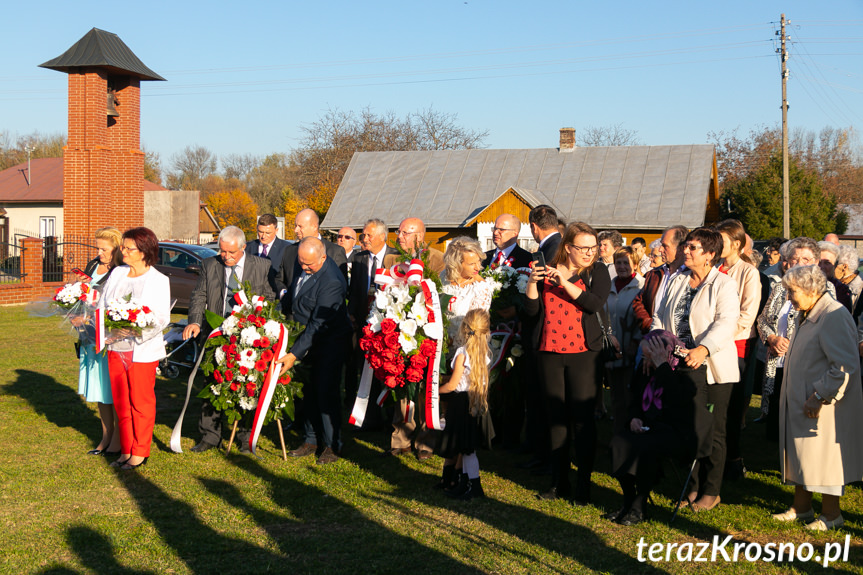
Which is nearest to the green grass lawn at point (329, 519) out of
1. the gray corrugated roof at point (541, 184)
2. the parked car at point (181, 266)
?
the parked car at point (181, 266)

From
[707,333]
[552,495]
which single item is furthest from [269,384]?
[707,333]

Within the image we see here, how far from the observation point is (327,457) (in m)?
6.91

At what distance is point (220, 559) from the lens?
4.68 metres

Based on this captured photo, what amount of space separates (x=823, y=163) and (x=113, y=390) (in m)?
63.9

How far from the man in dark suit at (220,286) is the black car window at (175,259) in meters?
12.1

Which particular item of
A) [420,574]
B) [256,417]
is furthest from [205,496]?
[420,574]

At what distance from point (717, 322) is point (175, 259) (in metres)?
16.1

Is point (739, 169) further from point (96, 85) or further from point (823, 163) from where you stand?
point (96, 85)

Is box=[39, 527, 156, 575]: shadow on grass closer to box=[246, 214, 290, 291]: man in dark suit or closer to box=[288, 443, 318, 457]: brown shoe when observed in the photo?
box=[288, 443, 318, 457]: brown shoe

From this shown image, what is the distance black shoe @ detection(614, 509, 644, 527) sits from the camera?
5273mm

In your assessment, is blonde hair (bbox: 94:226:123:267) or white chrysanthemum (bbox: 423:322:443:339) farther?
blonde hair (bbox: 94:226:123:267)

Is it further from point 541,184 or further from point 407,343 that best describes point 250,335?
point 541,184

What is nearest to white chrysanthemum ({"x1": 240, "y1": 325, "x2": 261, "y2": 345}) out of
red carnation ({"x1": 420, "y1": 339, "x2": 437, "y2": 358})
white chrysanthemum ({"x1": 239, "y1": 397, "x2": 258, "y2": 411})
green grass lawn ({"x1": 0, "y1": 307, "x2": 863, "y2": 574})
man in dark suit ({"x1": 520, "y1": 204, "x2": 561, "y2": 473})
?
white chrysanthemum ({"x1": 239, "y1": 397, "x2": 258, "y2": 411})

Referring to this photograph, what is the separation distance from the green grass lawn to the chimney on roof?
26.1m
